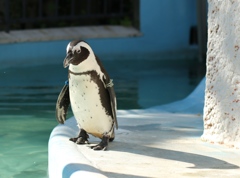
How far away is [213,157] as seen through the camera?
4555 mm

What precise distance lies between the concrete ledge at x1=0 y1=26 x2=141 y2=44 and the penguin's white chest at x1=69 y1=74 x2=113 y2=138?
20.0 ft

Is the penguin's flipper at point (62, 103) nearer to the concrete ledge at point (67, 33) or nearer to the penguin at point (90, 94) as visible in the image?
the penguin at point (90, 94)

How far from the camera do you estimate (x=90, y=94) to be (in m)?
4.75

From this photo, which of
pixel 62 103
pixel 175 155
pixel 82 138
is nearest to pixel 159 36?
pixel 62 103

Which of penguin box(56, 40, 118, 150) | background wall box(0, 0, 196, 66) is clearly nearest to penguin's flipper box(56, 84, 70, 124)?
penguin box(56, 40, 118, 150)

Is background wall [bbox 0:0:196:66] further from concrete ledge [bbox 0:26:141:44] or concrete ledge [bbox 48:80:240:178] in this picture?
concrete ledge [bbox 48:80:240:178]

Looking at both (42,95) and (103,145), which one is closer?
(103,145)

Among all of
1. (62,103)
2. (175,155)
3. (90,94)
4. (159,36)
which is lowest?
(159,36)

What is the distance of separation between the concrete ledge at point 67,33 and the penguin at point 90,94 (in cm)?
611

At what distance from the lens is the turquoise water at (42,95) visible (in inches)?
217

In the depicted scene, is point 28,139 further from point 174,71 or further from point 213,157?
point 174,71

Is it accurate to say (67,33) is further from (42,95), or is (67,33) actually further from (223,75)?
(223,75)

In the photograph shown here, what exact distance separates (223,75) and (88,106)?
901mm

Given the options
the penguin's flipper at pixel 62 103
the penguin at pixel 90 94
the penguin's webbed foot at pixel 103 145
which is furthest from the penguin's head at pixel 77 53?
the penguin's webbed foot at pixel 103 145
